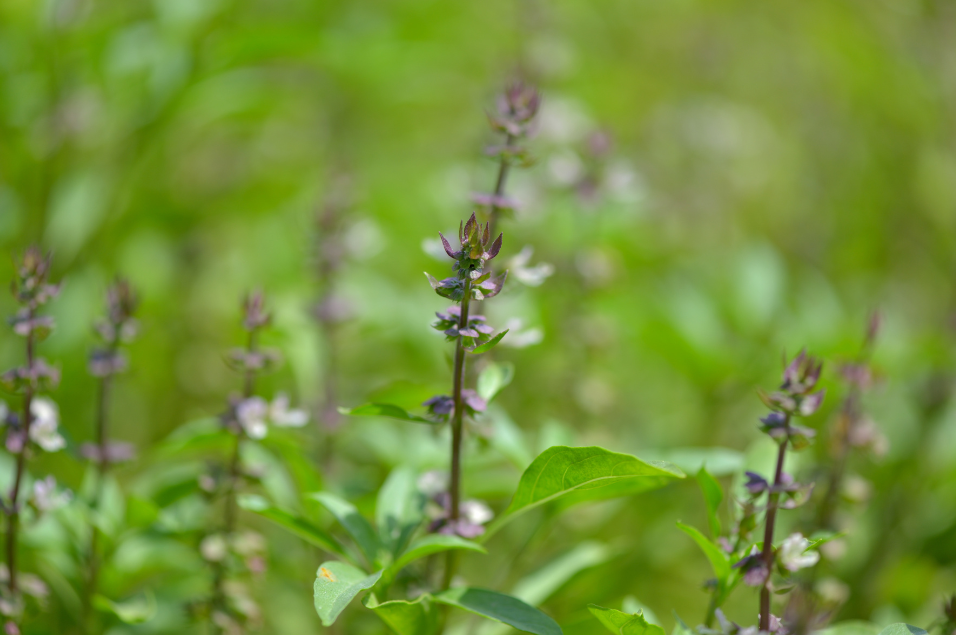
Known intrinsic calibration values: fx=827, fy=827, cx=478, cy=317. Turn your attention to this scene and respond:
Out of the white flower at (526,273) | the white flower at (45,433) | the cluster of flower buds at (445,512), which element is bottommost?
the cluster of flower buds at (445,512)

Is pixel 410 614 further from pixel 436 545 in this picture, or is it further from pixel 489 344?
pixel 489 344

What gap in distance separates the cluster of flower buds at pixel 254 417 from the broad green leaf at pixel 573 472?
50cm

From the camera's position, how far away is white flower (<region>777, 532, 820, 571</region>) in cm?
137

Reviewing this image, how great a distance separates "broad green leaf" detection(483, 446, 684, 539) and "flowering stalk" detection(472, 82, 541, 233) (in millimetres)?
497

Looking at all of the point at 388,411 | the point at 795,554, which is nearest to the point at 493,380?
the point at 388,411

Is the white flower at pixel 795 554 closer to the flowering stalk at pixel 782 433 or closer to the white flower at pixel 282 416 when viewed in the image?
the flowering stalk at pixel 782 433

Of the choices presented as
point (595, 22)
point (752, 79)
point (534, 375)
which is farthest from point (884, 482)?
point (752, 79)

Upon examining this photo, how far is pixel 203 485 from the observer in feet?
5.81

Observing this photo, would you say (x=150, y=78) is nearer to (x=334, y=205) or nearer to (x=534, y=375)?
(x=334, y=205)

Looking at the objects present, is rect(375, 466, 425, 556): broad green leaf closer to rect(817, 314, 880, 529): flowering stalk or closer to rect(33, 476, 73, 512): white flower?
rect(33, 476, 73, 512): white flower

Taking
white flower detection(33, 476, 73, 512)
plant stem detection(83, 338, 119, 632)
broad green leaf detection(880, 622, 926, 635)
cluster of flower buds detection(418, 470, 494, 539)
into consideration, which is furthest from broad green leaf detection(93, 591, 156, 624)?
broad green leaf detection(880, 622, 926, 635)

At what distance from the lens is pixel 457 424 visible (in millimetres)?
1469

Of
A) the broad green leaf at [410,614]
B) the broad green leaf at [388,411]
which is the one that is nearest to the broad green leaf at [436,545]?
the broad green leaf at [410,614]

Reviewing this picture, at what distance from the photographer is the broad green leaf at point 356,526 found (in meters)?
1.54
